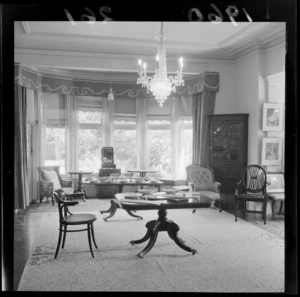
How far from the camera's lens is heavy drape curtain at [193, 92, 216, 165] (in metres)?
8.20

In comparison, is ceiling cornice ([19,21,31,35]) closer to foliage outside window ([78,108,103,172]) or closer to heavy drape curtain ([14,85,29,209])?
heavy drape curtain ([14,85,29,209])

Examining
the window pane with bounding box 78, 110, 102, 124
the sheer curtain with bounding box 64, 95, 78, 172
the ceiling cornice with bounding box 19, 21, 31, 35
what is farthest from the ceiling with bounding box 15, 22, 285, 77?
the window pane with bounding box 78, 110, 102, 124

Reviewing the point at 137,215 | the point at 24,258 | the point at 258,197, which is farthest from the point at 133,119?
the point at 24,258

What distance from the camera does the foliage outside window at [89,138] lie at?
964 cm

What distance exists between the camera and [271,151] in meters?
7.18

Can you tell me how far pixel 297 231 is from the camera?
2365mm

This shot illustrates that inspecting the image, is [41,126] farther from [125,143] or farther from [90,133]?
[125,143]

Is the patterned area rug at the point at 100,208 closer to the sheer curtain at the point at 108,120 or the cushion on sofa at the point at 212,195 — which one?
the cushion on sofa at the point at 212,195

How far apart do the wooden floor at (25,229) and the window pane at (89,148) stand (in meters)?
2.40

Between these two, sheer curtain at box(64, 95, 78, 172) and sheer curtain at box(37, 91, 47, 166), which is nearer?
sheer curtain at box(37, 91, 47, 166)

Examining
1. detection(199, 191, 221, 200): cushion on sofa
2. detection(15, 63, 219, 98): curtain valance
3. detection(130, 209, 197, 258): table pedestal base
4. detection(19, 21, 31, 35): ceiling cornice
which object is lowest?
detection(130, 209, 197, 258): table pedestal base

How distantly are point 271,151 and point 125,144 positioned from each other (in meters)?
4.14

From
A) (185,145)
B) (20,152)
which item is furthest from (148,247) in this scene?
(185,145)
